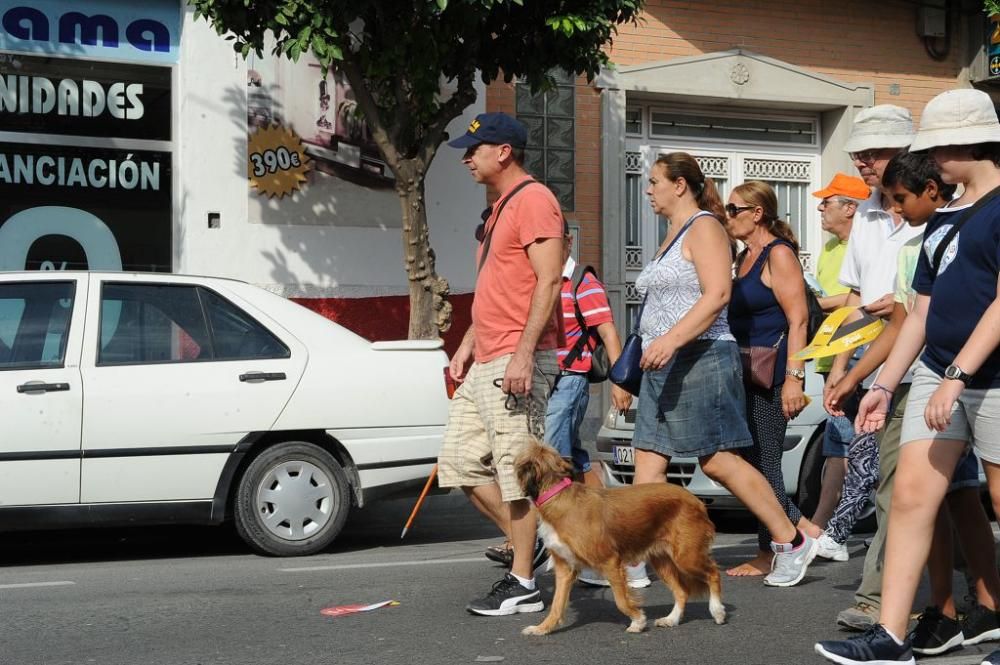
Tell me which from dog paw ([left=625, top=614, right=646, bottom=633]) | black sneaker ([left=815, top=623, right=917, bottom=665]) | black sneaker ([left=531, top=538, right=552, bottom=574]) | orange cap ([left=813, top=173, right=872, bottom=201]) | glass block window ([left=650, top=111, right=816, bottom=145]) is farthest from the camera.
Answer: glass block window ([left=650, top=111, right=816, bottom=145])

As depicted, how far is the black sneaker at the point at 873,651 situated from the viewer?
4.59 m

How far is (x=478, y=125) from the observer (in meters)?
6.04

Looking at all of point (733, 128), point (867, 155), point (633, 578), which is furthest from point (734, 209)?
point (733, 128)

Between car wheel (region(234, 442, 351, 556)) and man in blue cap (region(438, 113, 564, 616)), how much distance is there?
2.08 metres

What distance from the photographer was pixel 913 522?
15.2 ft

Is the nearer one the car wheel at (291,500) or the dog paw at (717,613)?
the dog paw at (717,613)

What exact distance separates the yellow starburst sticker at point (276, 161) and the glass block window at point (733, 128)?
167 inches

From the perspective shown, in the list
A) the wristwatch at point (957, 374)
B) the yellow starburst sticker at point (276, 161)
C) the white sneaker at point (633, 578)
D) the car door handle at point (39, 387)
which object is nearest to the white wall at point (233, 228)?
the yellow starburst sticker at point (276, 161)

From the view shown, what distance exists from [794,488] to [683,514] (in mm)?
3547

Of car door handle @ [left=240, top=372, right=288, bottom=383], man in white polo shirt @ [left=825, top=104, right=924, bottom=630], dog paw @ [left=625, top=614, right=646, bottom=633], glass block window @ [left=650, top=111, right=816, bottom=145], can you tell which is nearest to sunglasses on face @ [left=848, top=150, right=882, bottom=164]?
man in white polo shirt @ [left=825, top=104, right=924, bottom=630]

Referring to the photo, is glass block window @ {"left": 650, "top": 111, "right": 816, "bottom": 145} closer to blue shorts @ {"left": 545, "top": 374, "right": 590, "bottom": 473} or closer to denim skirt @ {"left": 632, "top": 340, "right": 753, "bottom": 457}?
blue shorts @ {"left": 545, "top": 374, "right": 590, "bottom": 473}

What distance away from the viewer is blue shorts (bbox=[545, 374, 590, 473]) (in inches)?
287

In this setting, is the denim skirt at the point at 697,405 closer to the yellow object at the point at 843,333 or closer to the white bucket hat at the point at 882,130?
the yellow object at the point at 843,333

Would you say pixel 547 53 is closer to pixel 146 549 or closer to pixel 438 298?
pixel 438 298
